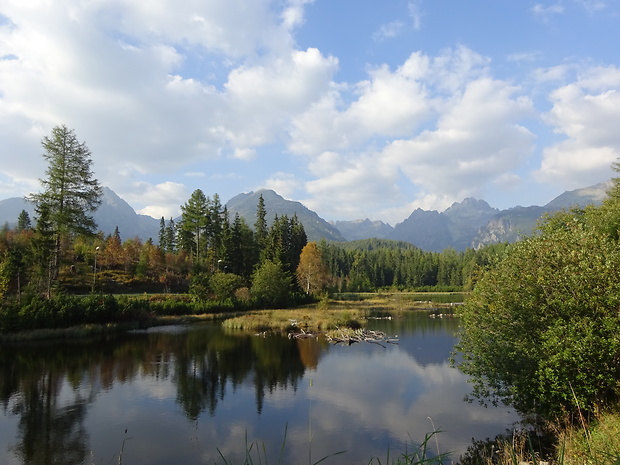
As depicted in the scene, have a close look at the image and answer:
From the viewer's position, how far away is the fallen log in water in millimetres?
40631

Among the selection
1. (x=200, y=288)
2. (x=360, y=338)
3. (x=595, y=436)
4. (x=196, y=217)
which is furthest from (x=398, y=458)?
(x=196, y=217)

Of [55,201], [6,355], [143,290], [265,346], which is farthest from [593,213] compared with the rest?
[143,290]

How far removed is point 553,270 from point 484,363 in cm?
489

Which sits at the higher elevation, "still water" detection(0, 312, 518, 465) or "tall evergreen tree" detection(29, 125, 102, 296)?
"tall evergreen tree" detection(29, 125, 102, 296)

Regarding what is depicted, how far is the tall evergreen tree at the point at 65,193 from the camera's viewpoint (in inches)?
1657

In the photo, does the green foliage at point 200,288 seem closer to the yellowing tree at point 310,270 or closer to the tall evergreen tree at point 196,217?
the tall evergreen tree at point 196,217

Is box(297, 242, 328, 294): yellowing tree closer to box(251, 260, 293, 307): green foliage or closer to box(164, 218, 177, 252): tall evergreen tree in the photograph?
box(251, 260, 293, 307): green foliage

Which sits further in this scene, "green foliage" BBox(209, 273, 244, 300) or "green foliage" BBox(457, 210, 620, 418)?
"green foliage" BBox(209, 273, 244, 300)

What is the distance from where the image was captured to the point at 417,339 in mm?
41938

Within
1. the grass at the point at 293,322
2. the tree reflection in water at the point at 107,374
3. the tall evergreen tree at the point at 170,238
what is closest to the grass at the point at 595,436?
the tree reflection in water at the point at 107,374

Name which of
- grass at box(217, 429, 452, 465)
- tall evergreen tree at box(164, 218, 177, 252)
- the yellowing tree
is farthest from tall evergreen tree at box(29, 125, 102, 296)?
tall evergreen tree at box(164, 218, 177, 252)

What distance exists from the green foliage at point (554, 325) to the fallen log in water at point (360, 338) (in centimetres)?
2267

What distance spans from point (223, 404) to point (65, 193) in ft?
109

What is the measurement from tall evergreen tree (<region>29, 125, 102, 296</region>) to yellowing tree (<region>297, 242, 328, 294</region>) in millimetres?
50221
